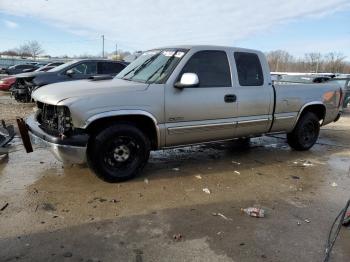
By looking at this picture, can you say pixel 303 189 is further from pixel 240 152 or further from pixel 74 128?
pixel 74 128

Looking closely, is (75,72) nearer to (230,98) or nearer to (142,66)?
(142,66)

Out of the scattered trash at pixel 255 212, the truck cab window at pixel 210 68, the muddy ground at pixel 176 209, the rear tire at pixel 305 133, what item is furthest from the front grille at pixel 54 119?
the rear tire at pixel 305 133

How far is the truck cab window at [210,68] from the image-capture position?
5594 millimetres

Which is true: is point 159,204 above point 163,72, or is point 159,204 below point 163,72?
below

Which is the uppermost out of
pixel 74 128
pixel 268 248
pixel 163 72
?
pixel 163 72

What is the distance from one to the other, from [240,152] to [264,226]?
3.28 m

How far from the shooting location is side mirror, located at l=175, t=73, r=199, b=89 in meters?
5.16

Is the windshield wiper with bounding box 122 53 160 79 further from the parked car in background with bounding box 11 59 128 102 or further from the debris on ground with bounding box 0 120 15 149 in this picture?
the parked car in background with bounding box 11 59 128 102

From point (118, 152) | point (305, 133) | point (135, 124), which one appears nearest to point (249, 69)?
point (305, 133)

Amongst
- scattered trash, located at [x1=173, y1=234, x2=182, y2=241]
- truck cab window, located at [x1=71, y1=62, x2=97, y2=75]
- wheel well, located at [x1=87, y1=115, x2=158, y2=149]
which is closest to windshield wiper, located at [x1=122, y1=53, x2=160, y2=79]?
wheel well, located at [x1=87, y1=115, x2=158, y2=149]

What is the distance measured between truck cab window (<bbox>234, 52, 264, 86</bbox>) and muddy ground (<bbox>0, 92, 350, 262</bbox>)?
138 cm

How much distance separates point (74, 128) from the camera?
4730mm

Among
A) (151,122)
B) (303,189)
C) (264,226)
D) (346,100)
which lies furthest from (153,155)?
(346,100)

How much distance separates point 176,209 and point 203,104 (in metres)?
1.78
